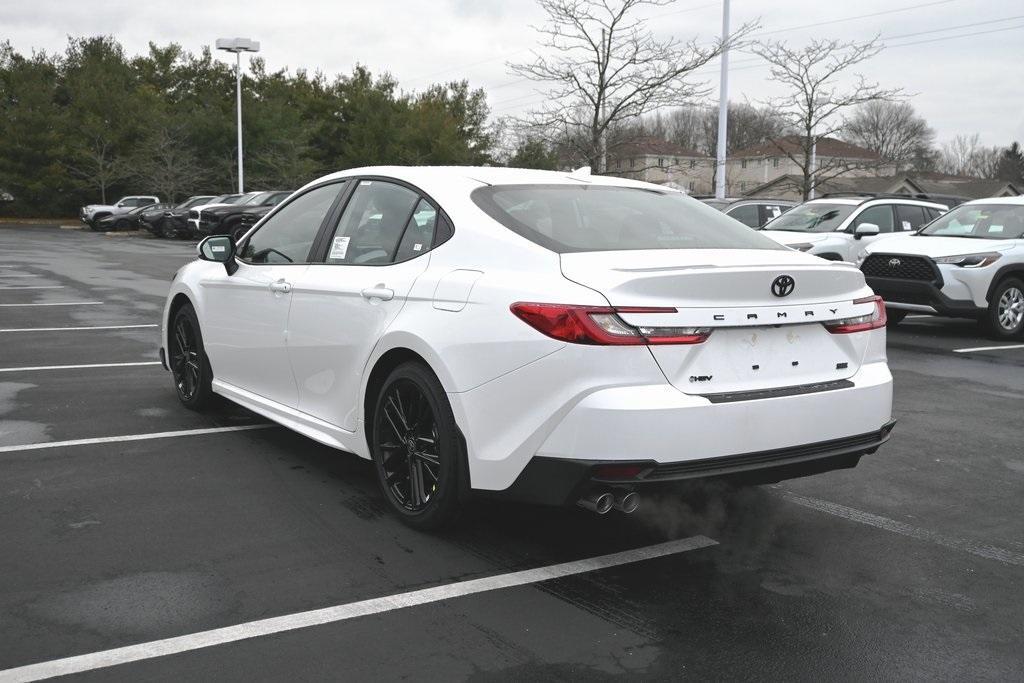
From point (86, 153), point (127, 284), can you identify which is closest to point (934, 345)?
point (127, 284)

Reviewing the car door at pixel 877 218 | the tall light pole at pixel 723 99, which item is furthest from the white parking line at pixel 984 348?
the tall light pole at pixel 723 99

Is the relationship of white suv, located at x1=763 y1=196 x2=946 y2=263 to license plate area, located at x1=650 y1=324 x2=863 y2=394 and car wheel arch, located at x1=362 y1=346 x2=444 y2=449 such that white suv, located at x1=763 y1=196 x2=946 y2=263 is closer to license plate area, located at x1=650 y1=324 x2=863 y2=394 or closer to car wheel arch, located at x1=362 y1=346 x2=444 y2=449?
license plate area, located at x1=650 y1=324 x2=863 y2=394

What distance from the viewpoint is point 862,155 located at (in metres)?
85.2

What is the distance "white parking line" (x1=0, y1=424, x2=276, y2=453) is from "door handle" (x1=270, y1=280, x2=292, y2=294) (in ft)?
4.36

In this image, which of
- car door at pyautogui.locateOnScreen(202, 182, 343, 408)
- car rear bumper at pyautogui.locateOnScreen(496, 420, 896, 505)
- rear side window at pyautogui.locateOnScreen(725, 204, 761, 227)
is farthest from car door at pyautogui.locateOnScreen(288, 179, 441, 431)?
rear side window at pyautogui.locateOnScreen(725, 204, 761, 227)

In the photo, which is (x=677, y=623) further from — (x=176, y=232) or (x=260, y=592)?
(x=176, y=232)

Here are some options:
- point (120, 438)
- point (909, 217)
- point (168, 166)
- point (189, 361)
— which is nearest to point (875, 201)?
point (909, 217)

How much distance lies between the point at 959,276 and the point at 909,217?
4.78m

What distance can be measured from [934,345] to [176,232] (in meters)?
32.7

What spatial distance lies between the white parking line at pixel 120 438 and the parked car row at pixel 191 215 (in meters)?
19.3

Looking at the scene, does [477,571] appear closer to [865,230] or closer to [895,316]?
[895,316]

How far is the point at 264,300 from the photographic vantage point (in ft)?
18.4

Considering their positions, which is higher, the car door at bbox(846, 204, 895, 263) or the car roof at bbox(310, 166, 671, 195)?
the car door at bbox(846, 204, 895, 263)

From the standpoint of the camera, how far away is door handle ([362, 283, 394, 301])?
14.7 ft
